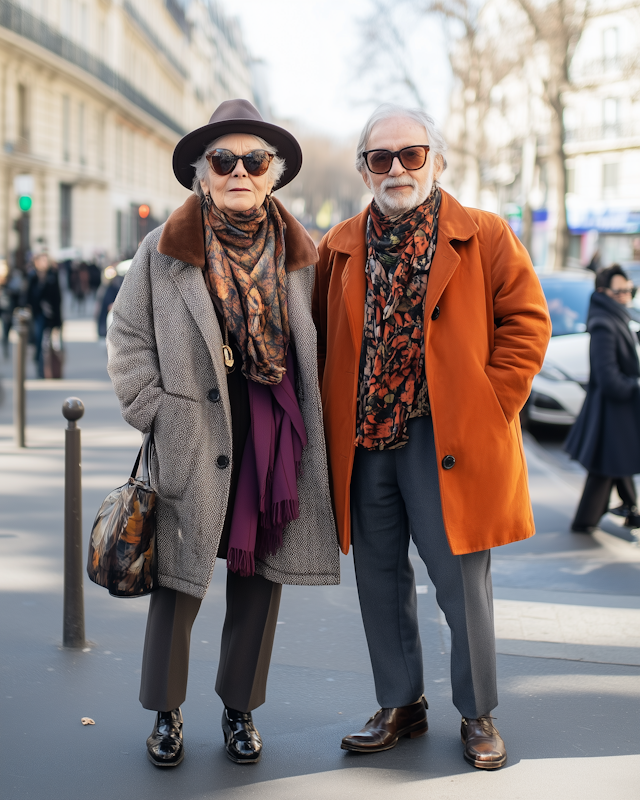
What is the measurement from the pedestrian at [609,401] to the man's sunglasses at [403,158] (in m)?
3.28

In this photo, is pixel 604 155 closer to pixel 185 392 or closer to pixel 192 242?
pixel 192 242

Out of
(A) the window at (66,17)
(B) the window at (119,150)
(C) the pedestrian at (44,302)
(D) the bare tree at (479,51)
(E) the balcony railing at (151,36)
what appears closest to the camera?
(C) the pedestrian at (44,302)

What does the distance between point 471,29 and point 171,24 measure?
120ft

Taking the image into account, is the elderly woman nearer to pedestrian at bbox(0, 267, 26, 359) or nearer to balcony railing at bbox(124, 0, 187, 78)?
pedestrian at bbox(0, 267, 26, 359)

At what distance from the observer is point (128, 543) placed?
3041 millimetres

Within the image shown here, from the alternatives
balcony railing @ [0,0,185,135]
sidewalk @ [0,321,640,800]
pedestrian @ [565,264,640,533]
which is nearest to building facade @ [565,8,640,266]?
balcony railing @ [0,0,185,135]

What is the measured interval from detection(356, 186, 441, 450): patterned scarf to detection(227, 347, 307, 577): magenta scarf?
0.77ft

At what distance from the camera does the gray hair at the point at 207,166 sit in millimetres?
3131

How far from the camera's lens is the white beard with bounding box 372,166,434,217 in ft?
10.1

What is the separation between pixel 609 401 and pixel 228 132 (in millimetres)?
3793

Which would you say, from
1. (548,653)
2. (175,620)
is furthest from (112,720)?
(548,653)

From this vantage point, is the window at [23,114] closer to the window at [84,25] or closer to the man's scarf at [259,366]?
the window at [84,25]

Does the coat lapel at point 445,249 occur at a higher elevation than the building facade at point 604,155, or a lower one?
lower

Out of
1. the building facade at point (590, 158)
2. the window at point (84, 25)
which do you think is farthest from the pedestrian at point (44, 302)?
the building facade at point (590, 158)
